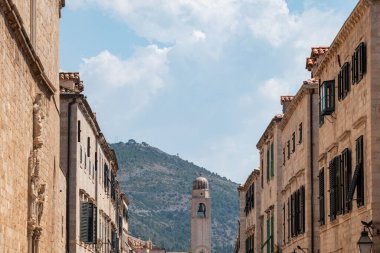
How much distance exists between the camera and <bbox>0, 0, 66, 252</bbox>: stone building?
2550cm

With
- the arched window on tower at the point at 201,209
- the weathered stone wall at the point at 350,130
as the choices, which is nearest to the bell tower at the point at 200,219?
the arched window on tower at the point at 201,209

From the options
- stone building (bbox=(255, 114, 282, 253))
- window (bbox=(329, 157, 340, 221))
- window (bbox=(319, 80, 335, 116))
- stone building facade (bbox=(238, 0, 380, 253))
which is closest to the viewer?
stone building facade (bbox=(238, 0, 380, 253))

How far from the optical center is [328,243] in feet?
132

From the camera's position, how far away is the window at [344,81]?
35875 mm

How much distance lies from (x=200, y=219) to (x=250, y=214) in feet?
321

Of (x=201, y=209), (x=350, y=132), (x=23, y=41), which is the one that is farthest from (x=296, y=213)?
(x=201, y=209)

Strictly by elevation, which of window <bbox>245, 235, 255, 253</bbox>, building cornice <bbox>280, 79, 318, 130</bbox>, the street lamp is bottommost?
the street lamp

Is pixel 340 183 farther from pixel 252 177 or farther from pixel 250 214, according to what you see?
pixel 250 214

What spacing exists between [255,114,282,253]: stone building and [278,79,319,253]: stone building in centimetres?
275

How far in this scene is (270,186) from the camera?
61375 millimetres

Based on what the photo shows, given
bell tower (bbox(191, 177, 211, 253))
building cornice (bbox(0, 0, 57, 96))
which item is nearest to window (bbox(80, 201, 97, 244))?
building cornice (bbox(0, 0, 57, 96))

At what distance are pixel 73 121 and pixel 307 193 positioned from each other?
12.2 m

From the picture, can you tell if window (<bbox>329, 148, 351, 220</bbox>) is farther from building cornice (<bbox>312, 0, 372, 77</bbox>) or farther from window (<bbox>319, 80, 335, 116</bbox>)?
building cornice (<bbox>312, 0, 372, 77</bbox>)

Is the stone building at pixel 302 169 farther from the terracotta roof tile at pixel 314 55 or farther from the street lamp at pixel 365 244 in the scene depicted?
the street lamp at pixel 365 244
